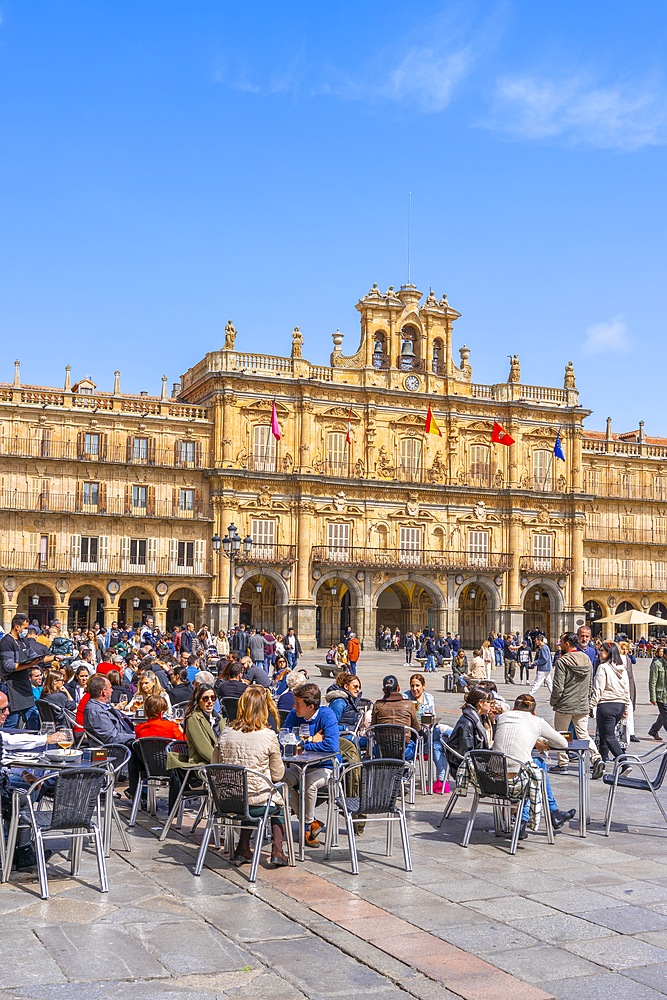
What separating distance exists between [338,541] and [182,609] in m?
7.51

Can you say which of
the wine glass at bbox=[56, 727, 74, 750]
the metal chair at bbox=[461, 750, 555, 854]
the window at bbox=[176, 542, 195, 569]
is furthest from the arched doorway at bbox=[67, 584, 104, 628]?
the metal chair at bbox=[461, 750, 555, 854]

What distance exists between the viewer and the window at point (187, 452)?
4694 centimetres

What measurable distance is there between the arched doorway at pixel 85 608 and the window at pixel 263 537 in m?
6.87

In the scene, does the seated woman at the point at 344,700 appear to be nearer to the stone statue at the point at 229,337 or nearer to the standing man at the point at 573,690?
the standing man at the point at 573,690

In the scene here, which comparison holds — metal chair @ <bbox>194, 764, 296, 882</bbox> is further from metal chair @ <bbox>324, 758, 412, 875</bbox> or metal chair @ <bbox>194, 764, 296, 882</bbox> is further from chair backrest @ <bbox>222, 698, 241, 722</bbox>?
chair backrest @ <bbox>222, 698, 241, 722</bbox>

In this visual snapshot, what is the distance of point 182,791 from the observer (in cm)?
966

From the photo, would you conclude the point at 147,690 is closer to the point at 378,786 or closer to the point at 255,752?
the point at 255,752

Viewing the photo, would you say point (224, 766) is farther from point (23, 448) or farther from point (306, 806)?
point (23, 448)

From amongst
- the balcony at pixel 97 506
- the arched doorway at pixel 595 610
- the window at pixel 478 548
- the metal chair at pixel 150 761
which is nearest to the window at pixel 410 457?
the window at pixel 478 548

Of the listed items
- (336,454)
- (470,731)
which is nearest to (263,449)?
(336,454)

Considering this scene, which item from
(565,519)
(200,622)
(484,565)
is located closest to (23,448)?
(200,622)

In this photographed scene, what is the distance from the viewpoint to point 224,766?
8.37 metres

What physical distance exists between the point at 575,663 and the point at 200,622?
A: 114 feet

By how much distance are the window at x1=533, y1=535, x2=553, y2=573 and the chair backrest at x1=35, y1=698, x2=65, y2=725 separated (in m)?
41.6
